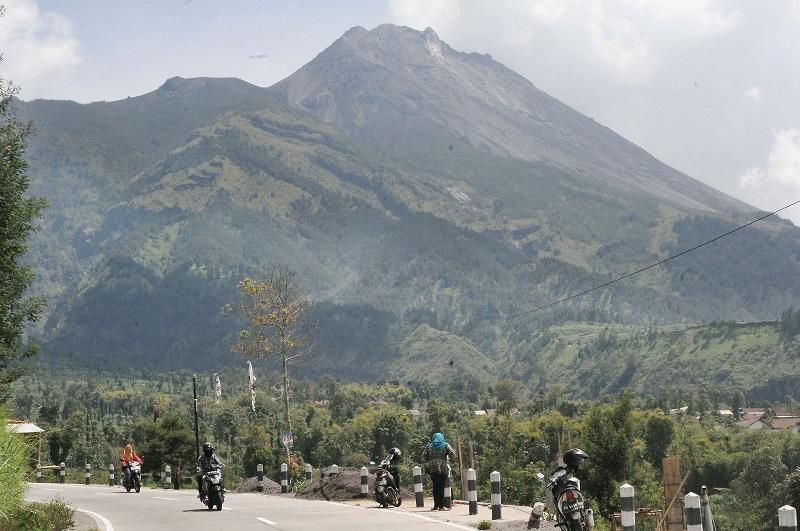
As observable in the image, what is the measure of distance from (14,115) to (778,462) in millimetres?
105447

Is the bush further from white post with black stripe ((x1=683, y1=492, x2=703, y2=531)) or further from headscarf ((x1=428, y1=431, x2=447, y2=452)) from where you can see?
white post with black stripe ((x1=683, y1=492, x2=703, y2=531))

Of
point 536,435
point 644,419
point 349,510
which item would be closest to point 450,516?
point 349,510

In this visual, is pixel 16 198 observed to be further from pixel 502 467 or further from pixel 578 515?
pixel 502 467

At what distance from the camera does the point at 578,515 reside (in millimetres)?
16453

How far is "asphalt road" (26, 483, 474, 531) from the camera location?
72.2ft

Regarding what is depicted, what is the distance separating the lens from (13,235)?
3092cm

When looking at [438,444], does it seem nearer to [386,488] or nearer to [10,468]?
[386,488]

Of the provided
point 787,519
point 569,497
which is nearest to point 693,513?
point 569,497

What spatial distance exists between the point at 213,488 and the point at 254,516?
3268 mm

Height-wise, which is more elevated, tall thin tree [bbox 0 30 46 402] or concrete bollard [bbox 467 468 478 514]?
tall thin tree [bbox 0 30 46 402]

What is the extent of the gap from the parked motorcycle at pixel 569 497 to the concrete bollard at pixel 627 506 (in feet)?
1.83

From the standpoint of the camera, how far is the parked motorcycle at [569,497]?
16.5 metres

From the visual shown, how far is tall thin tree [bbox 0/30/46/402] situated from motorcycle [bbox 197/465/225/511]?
231 inches

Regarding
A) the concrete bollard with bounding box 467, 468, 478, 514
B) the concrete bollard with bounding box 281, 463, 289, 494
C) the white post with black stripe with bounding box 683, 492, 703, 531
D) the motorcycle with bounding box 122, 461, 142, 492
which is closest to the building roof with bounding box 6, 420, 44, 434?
the motorcycle with bounding box 122, 461, 142, 492
